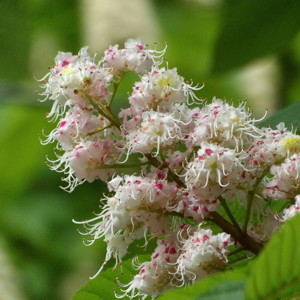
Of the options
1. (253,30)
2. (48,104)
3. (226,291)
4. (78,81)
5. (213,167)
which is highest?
(253,30)

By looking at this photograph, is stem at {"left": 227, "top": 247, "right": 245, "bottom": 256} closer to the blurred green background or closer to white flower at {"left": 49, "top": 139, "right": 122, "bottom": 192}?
white flower at {"left": 49, "top": 139, "right": 122, "bottom": 192}

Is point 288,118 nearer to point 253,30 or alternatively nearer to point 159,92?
point 159,92

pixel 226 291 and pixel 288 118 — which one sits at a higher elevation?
pixel 288 118

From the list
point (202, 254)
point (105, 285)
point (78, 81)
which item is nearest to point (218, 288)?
point (202, 254)

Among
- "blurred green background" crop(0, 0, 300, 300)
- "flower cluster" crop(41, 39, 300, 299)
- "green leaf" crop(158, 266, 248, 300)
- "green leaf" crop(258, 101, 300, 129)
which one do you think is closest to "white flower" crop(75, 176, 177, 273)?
"flower cluster" crop(41, 39, 300, 299)

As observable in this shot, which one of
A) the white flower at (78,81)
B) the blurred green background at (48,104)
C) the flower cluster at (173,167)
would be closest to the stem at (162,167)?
the flower cluster at (173,167)

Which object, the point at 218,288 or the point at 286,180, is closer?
the point at 218,288

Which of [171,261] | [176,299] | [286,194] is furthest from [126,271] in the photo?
[176,299]
